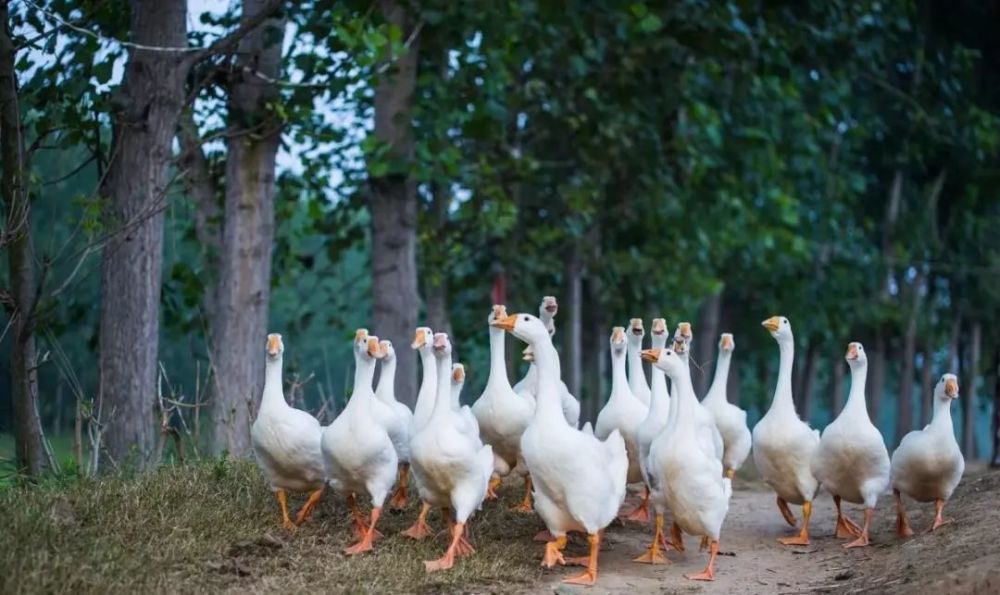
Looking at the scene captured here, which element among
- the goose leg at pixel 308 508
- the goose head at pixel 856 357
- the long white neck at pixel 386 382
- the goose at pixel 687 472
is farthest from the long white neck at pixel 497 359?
the goose head at pixel 856 357

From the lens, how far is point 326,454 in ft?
28.8

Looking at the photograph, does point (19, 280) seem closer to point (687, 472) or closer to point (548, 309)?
point (548, 309)

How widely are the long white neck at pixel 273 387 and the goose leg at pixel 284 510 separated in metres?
0.60

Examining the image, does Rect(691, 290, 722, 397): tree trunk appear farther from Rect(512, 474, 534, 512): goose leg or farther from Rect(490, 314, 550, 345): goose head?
Rect(490, 314, 550, 345): goose head

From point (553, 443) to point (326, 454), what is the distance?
4.96 ft

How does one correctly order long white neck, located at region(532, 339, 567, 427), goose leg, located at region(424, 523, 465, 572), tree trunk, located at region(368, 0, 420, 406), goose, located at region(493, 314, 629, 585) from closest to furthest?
1. goose leg, located at region(424, 523, 465, 572)
2. goose, located at region(493, 314, 629, 585)
3. long white neck, located at region(532, 339, 567, 427)
4. tree trunk, located at region(368, 0, 420, 406)

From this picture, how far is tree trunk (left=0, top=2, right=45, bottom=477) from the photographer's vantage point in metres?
9.18

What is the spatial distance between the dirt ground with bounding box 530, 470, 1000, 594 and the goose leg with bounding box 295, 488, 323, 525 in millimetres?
1802

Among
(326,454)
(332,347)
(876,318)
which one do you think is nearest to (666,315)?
(876,318)

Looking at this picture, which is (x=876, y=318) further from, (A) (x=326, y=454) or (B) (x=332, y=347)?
(A) (x=326, y=454)

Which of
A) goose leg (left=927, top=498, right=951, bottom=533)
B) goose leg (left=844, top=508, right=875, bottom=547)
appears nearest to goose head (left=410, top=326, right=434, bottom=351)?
goose leg (left=844, top=508, right=875, bottom=547)

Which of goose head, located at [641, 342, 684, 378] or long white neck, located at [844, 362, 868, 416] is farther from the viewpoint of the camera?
long white neck, located at [844, 362, 868, 416]

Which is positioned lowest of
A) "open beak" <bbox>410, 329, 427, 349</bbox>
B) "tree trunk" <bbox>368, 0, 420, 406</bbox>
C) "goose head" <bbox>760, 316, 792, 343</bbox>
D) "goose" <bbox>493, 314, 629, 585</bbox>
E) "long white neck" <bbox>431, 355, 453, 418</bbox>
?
"goose" <bbox>493, 314, 629, 585</bbox>

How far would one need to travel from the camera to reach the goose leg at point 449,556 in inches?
316
